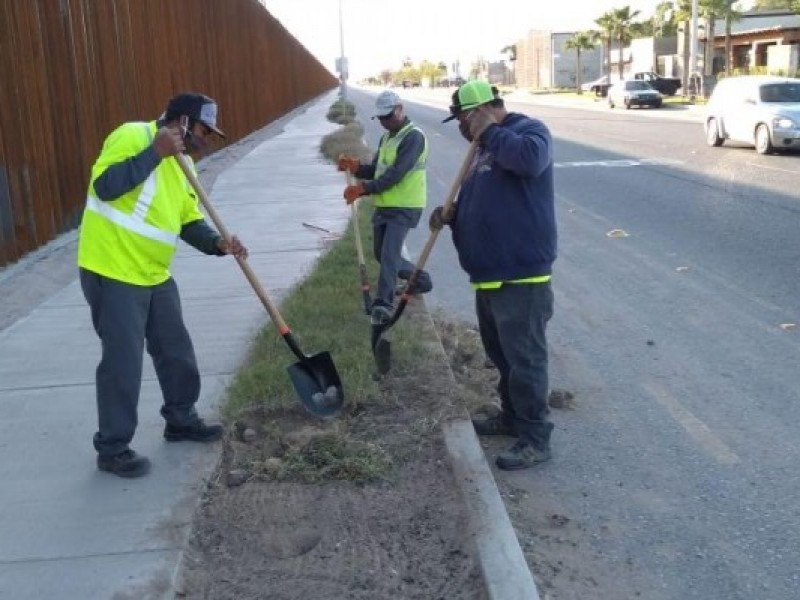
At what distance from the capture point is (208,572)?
3.57 m

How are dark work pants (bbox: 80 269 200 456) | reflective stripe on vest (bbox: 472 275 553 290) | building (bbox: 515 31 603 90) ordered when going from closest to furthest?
dark work pants (bbox: 80 269 200 456) → reflective stripe on vest (bbox: 472 275 553 290) → building (bbox: 515 31 603 90)

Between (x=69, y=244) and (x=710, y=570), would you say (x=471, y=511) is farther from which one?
(x=69, y=244)

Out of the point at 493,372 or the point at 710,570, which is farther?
the point at 493,372

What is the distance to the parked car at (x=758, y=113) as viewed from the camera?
18.7 m

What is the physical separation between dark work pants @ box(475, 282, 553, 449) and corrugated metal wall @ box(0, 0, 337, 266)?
587cm

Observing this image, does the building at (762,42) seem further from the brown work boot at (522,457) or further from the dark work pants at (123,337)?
the dark work pants at (123,337)

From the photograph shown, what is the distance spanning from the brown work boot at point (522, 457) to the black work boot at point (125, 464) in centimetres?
168

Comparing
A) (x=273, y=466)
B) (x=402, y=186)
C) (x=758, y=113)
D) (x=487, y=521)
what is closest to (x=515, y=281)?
(x=487, y=521)

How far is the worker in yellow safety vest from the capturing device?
13.1ft

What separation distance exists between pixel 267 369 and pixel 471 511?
1.92 metres

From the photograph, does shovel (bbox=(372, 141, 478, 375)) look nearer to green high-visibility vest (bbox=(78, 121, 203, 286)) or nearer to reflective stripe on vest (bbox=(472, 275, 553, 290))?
reflective stripe on vest (bbox=(472, 275, 553, 290))

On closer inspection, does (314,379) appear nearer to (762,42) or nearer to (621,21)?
(762,42)

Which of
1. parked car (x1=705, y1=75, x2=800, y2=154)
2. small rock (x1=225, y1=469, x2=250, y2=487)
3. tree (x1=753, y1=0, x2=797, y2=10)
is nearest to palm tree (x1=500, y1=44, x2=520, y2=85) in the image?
tree (x1=753, y1=0, x2=797, y2=10)

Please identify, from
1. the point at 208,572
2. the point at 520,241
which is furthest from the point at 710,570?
the point at 208,572
